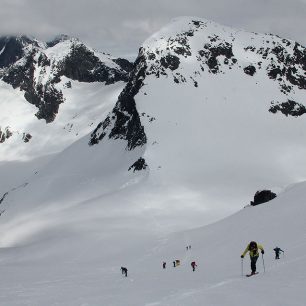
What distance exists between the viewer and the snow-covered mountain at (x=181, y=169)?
163 ft

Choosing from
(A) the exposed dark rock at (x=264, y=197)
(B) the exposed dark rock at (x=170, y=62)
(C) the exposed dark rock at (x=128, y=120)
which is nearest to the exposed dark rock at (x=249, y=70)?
(B) the exposed dark rock at (x=170, y=62)

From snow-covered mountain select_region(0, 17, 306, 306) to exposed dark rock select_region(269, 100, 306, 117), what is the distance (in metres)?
0.33

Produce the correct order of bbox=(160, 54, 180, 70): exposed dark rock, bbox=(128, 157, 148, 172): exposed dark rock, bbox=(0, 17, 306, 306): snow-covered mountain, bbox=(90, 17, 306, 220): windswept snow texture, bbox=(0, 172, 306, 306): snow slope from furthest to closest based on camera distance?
bbox=(160, 54, 180, 70): exposed dark rock
bbox=(128, 157, 148, 172): exposed dark rock
bbox=(90, 17, 306, 220): windswept snow texture
bbox=(0, 17, 306, 306): snow-covered mountain
bbox=(0, 172, 306, 306): snow slope

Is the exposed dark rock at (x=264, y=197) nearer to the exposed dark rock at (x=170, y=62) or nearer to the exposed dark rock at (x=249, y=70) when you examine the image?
the exposed dark rock at (x=170, y=62)

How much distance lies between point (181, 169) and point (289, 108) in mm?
43912

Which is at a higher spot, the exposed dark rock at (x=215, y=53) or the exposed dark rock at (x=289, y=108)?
the exposed dark rock at (x=215, y=53)

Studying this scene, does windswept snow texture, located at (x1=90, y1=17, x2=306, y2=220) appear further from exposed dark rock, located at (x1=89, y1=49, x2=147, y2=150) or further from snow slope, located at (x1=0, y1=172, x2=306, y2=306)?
snow slope, located at (x1=0, y1=172, x2=306, y2=306)

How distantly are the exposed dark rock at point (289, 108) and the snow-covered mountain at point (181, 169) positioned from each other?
0.33 metres

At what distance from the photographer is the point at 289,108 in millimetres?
142750

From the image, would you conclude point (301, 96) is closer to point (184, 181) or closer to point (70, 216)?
point (184, 181)

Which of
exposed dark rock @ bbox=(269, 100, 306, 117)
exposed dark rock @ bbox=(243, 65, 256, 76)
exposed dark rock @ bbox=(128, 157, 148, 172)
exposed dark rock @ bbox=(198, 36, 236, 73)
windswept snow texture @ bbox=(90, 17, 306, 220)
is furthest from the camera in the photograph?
exposed dark rock @ bbox=(243, 65, 256, 76)

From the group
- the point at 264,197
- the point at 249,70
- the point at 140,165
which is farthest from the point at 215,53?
the point at 264,197

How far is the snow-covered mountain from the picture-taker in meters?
49.6

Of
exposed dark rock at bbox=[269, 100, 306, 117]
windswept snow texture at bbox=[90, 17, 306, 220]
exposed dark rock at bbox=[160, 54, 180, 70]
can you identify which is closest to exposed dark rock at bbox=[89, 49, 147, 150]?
windswept snow texture at bbox=[90, 17, 306, 220]
